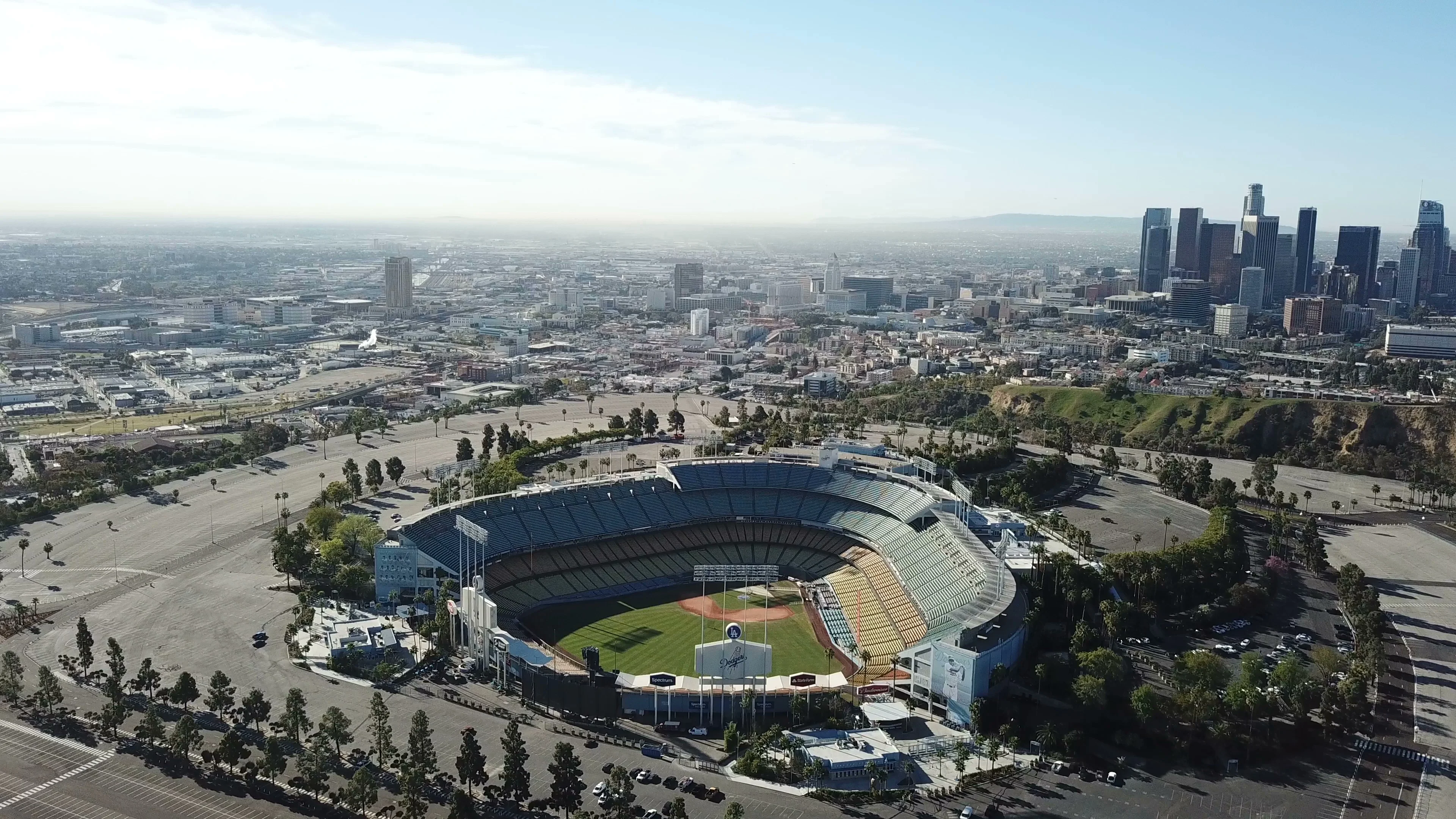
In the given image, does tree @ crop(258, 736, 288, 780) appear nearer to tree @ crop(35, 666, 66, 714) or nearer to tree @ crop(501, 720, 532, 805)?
tree @ crop(501, 720, 532, 805)

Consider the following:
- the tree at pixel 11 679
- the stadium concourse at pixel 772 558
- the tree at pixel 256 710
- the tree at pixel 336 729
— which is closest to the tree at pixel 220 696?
the tree at pixel 256 710

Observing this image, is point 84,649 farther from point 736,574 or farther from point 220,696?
point 736,574

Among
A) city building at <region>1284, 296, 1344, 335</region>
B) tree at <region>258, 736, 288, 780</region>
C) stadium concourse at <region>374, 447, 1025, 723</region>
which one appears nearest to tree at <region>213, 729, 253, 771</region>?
tree at <region>258, 736, 288, 780</region>

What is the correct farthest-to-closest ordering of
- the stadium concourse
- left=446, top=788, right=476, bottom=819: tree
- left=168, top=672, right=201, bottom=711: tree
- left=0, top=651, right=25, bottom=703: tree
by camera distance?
the stadium concourse < left=0, top=651, right=25, bottom=703: tree < left=168, top=672, right=201, bottom=711: tree < left=446, top=788, right=476, bottom=819: tree

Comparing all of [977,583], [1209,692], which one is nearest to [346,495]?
[977,583]

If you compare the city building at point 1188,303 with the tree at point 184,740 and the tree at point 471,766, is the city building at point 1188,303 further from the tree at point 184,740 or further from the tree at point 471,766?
the tree at point 184,740

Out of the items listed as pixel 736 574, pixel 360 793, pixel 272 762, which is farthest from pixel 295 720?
pixel 736 574
